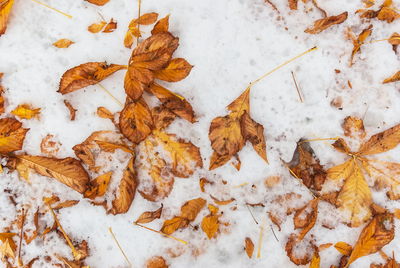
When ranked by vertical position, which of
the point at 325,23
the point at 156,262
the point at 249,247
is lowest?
the point at 156,262

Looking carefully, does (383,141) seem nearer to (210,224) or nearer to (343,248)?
(343,248)

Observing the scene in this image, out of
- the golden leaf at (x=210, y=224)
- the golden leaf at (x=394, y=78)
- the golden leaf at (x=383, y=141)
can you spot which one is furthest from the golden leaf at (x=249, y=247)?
the golden leaf at (x=394, y=78)

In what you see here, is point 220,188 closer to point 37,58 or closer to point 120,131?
point 120,131

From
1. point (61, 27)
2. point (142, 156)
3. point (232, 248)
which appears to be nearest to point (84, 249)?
point (142, 156)

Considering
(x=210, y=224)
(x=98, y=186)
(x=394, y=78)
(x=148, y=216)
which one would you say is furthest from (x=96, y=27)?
(x=394, y=78)

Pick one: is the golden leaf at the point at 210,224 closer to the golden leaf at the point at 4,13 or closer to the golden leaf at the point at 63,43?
the golden leaf at the point at 63,43

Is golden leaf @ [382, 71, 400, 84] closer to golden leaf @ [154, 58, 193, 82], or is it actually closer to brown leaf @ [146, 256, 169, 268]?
golden leaf @ [154, 58, 193, 82]

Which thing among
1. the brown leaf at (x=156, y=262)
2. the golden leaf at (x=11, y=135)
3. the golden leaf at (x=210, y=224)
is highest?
the golden leaf at (x=11, y=135)
